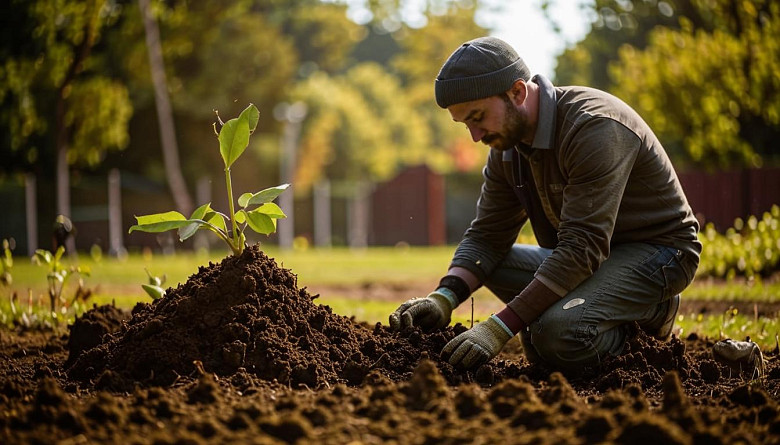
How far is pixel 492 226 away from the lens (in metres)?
3.98

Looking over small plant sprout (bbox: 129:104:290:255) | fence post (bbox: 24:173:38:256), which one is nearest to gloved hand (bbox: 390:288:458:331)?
small plant sprout (bbox: 129:104:290:255)

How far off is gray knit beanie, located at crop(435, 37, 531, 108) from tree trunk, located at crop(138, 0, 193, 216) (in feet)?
48.1

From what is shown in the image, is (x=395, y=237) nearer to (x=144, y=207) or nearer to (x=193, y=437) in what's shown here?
(x=144, y=207)

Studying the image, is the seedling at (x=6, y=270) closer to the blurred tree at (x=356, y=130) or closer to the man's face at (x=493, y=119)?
the man's face at (x=493, y=119)

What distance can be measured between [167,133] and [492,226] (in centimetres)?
1743

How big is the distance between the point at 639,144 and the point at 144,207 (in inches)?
723

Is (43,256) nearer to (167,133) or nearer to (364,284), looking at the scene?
(364,284)

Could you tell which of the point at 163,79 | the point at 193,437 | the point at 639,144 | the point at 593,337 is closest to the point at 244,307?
the point at 193,437

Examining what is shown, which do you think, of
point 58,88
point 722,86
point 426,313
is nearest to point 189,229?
point 426,313

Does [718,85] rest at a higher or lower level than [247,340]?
higher

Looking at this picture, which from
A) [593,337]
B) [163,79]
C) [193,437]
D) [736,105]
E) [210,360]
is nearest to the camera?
[193,437]

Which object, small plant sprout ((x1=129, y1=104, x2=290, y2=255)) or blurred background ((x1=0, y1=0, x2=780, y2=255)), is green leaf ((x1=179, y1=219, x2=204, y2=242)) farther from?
blurred background ((x1=0, y1=0, x2=780, y2=255))

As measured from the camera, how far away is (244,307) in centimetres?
307

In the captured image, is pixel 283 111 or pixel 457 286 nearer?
pixel 457 286
